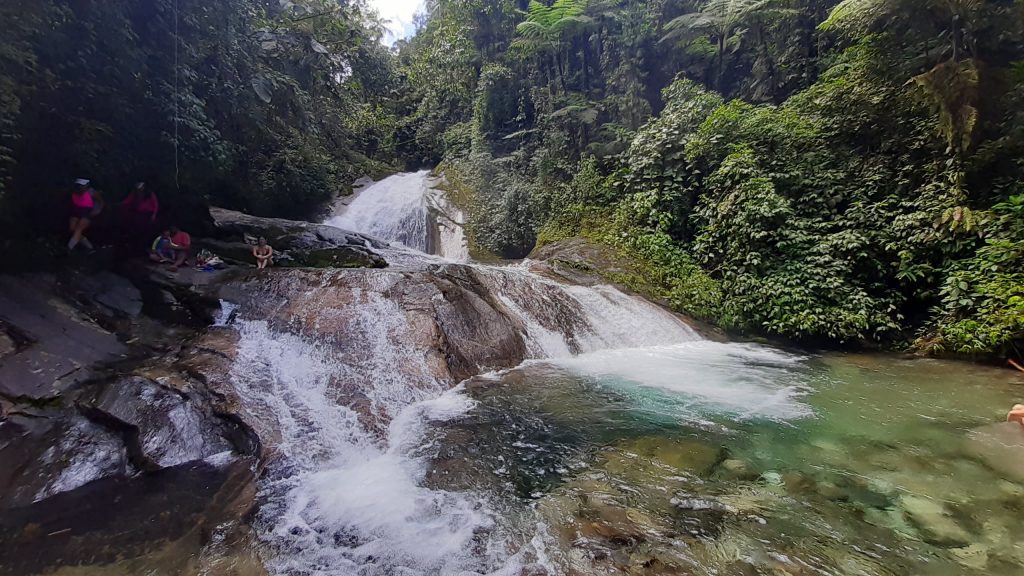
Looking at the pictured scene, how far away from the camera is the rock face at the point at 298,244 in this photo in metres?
10.5

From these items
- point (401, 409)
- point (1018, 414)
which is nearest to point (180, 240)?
point (401, 409)

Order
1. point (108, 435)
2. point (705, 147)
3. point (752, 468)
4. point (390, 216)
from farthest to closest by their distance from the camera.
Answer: point (390, 216) < point (705, 147) < point (108, 435) < point (752, 468)

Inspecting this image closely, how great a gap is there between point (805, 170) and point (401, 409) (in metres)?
10.3

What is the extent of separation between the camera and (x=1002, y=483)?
4027mm

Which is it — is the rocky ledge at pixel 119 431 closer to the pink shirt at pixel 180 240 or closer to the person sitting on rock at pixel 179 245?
the person sitting on rock at pixel 179 245

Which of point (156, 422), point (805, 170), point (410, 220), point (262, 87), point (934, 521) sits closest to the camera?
point (934, 521)

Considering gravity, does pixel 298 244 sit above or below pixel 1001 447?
above

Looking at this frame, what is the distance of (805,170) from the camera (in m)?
10.8

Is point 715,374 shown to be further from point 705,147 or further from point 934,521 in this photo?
point 705,147

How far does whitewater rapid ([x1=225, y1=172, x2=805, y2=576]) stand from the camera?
3498 millimetres

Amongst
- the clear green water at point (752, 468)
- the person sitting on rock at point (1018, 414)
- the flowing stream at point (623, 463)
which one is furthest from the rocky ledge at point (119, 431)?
the person sitting on rock at point (1018, 414)

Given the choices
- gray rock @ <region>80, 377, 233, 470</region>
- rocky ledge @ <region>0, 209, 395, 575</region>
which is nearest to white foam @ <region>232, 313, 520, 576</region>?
rocky ledge @ <region>0, 209, 395, 575</region>

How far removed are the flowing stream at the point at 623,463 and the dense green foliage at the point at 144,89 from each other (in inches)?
147

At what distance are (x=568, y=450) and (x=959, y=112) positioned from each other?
9.63m
